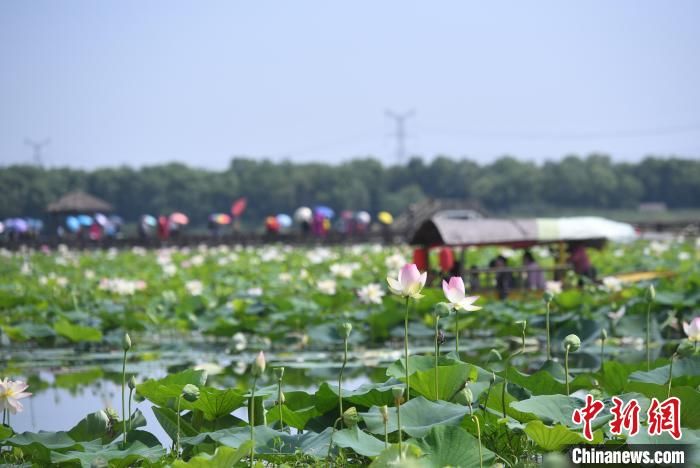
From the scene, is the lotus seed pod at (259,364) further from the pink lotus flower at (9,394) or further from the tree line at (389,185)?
the tree line at (389,185)

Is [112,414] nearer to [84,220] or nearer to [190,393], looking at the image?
[190,393]

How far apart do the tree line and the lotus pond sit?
45696 millimetres

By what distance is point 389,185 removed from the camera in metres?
66.4

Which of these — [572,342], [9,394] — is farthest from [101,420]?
[572,342]

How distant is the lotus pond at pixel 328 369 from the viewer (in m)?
2.65

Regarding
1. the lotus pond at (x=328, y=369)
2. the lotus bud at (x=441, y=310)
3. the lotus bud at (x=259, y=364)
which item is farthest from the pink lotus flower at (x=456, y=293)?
the lotus bud at (x=259, y=364)

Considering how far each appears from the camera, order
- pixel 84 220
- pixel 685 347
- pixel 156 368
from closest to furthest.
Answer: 1. pixel 685 347
2. pixel 156 368
3. pixel 84 220

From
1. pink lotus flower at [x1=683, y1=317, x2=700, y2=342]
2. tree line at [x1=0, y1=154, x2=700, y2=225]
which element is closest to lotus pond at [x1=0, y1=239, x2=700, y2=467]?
pink lotus flower at [x1=683, y1=317, x2=700, y2=342]

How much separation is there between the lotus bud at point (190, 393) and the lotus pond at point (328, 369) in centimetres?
2

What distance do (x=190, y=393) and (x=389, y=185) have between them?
209 ft

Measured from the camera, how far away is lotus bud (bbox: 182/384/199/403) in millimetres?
2824

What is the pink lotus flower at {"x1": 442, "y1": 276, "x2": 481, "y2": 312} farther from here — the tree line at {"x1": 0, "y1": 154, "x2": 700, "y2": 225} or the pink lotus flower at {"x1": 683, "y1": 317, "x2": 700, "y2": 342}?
the tree line at {"x1": 0, "y1": 154, "x2": 700, "y2": 225}

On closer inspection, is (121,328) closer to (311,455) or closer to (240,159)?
(311,455)

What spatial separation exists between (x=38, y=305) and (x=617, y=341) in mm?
3844
